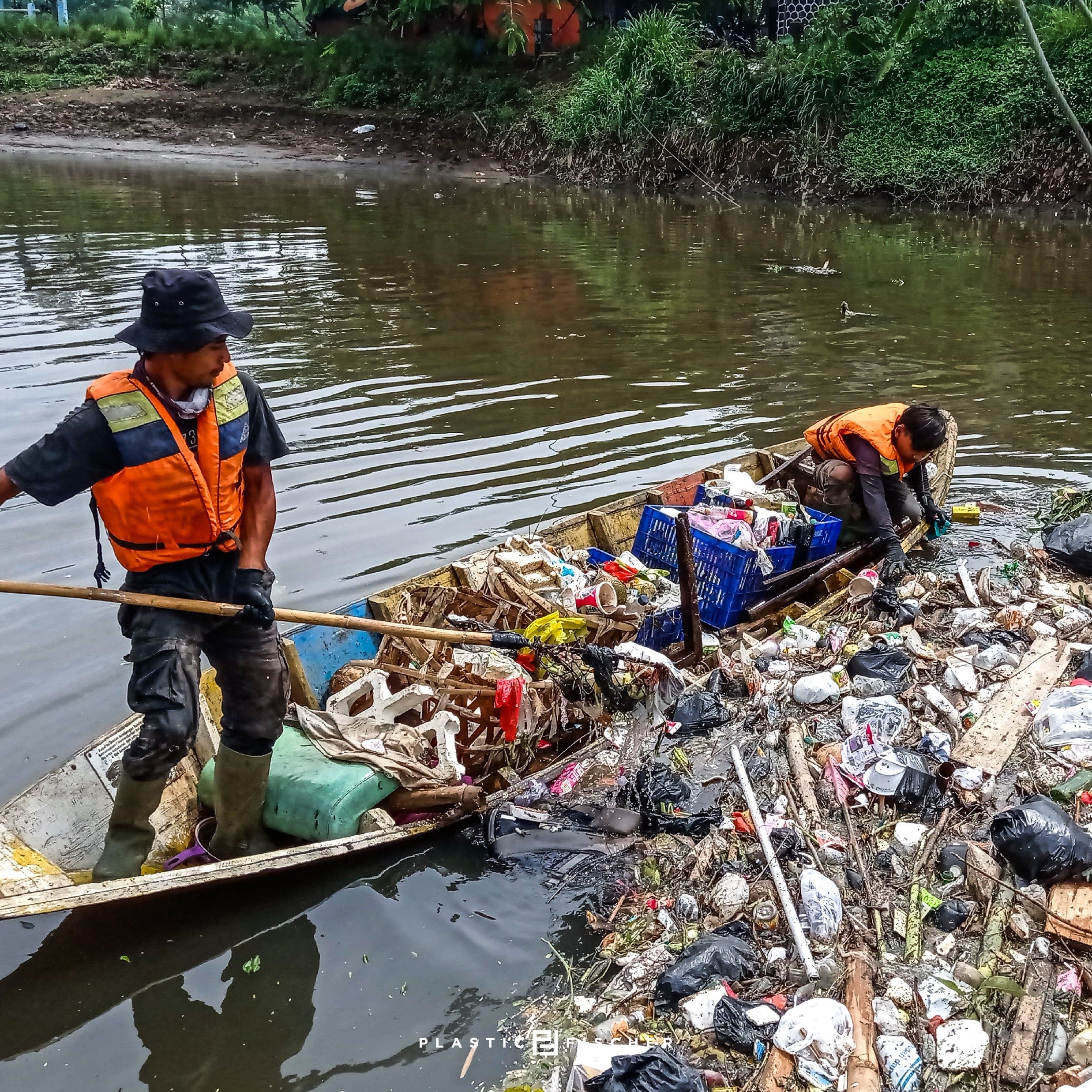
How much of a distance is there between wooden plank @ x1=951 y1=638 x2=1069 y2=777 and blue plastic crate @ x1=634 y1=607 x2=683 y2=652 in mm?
1758

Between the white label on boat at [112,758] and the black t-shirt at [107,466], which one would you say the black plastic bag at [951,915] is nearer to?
the black t-shirt at [107,466]

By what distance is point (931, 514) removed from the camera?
8.12 meters

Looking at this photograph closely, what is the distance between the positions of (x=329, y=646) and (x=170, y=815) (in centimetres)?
127

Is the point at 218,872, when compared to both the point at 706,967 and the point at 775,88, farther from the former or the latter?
the point at 775,88

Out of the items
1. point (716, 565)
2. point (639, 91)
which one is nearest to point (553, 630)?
point (716, 565)

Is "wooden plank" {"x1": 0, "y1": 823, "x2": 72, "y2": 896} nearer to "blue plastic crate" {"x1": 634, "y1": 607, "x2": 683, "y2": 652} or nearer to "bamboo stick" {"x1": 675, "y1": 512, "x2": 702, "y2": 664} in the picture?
"blue plastic crate" {"x1": 634, "y1": 607, "x2": 683, "y2": 652}

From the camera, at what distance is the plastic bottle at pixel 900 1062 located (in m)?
3.57

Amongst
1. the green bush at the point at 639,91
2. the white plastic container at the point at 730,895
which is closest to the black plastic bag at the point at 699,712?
the white plastic container at the point at 730,895

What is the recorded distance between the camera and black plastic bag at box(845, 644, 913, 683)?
19.8ft

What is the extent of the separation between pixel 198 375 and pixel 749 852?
9.93 feet

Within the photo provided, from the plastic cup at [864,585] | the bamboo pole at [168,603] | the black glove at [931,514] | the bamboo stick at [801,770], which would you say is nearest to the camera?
the bamboo pole at [168,603]

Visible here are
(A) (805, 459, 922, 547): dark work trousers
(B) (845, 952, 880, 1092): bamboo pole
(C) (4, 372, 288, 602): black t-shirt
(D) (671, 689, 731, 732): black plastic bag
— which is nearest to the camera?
(B) (845, 952, 880, 1092): bamboo pole

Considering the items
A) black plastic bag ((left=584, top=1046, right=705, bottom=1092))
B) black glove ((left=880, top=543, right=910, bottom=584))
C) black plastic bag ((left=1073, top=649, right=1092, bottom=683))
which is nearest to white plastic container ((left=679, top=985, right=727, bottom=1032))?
black plastic bag ((left=584, top=1046, right=705, bottom=1092))

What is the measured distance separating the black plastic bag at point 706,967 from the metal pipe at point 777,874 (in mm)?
184
